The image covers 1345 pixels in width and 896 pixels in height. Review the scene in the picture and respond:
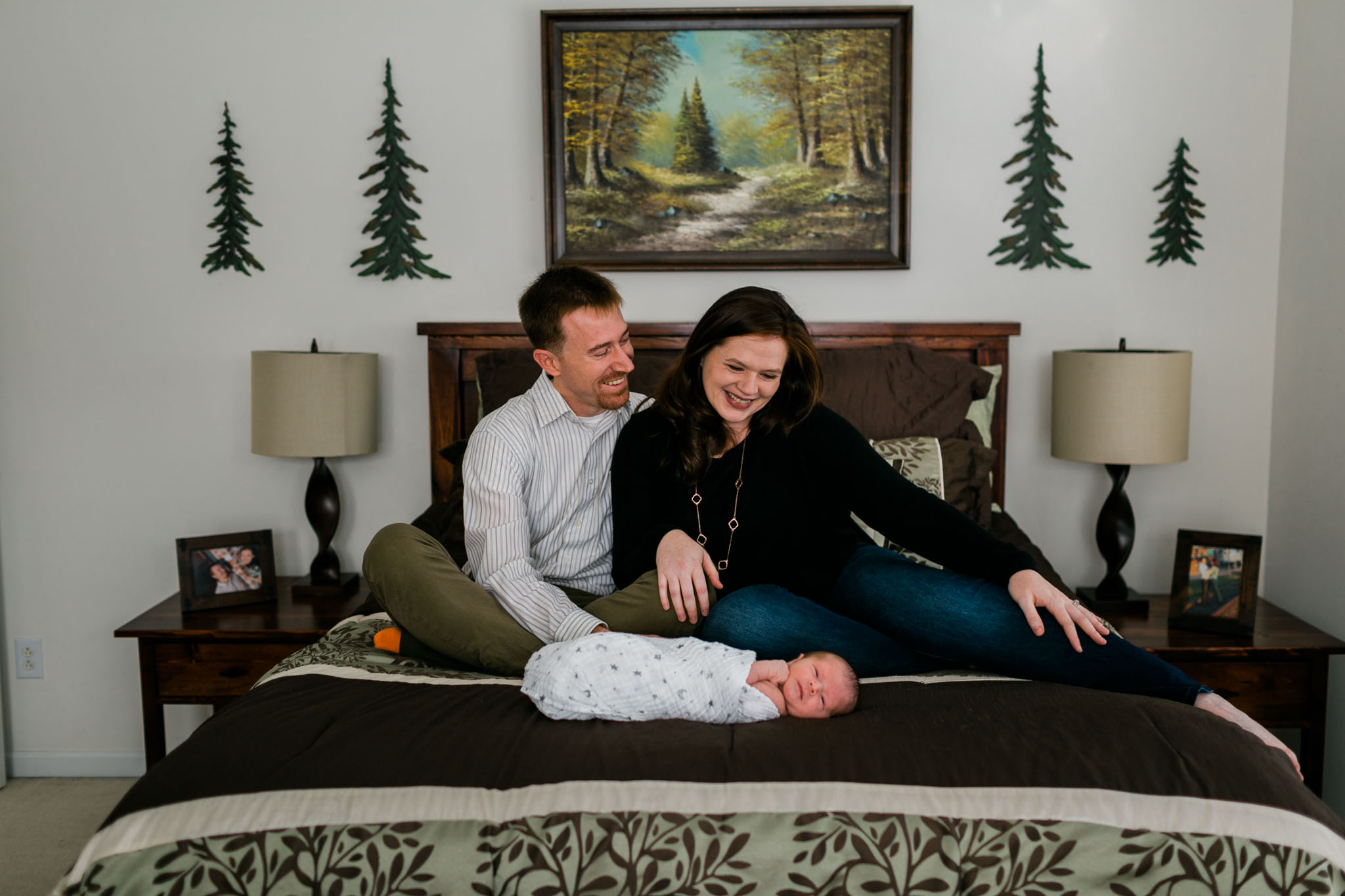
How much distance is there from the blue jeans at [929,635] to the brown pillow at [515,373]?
2.64 feet

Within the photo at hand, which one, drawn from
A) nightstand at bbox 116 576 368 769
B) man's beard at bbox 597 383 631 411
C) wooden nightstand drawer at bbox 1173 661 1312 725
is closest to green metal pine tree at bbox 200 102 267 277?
nightstand at bbox 116 576 368 769

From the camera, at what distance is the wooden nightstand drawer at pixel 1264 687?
2.07 metres

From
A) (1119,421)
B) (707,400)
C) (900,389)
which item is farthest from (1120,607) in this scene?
(707,400)

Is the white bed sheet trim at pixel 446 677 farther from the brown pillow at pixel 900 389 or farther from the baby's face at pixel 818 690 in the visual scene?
the brown pillow at pixel 900 389

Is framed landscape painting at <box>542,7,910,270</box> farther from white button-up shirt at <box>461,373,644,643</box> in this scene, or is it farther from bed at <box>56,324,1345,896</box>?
bed at <box>56,324,1345,896</box>

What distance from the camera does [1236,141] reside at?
2.51 metres

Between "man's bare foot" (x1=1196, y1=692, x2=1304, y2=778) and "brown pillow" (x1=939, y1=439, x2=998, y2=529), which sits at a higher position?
"brown pillow" (x1=939, y1=439, x2=998, y2=529)

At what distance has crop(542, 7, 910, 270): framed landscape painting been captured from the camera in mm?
2512

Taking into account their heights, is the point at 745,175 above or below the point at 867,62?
below

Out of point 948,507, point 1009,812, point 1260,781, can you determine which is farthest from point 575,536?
point 1260,781

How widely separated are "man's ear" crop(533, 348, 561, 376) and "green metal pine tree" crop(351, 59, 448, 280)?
3.05 feet

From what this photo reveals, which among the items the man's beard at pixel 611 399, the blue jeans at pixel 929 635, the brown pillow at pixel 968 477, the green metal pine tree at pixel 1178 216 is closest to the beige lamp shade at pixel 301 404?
the man's beard at pixel 611 399

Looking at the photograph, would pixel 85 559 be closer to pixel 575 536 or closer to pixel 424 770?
pixel 575 536

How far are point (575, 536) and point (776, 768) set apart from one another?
2.74ft
